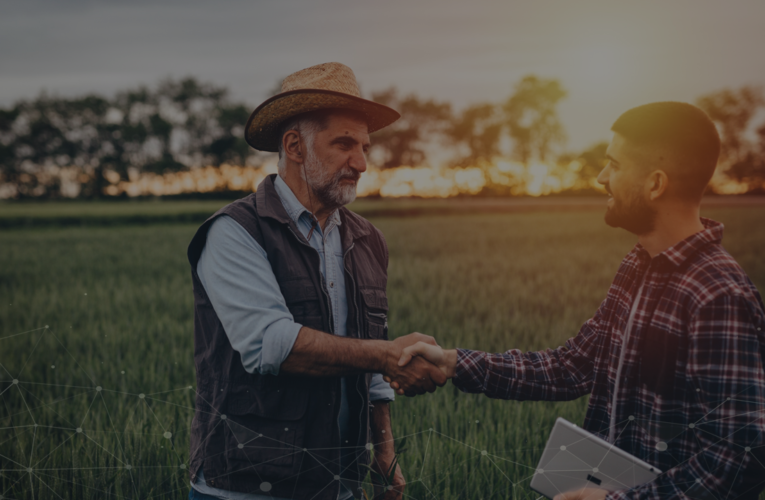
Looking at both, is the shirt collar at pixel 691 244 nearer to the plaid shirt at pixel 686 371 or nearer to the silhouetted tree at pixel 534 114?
the plaid shirt at pixel 686 371

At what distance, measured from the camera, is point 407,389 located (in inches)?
93.0

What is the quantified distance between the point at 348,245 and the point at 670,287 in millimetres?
1222

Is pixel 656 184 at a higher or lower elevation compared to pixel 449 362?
higher

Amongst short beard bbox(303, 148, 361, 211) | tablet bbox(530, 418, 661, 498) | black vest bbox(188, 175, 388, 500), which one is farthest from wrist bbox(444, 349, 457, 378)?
short beard bbox(303, 148, 361, 211)

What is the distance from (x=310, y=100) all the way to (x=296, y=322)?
0.90 m

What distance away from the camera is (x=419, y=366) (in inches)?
93.0

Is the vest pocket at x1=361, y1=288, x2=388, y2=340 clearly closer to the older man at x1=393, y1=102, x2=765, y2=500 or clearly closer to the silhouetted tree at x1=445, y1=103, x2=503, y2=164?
the older man at x1=393, y1=102, x2=765, y2=500

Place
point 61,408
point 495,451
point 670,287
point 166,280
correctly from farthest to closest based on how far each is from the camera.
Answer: point 166,280
point 61,408
point 495,451
point 670,287

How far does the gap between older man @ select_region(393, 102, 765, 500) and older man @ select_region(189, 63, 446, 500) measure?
864 millimetres

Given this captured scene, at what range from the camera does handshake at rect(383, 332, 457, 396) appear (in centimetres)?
231

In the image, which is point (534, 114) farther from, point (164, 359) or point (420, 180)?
point (164, 359)

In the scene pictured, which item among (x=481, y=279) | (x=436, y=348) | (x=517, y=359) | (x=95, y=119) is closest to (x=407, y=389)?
(x=436, y=348)

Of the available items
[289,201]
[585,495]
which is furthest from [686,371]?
[289,201]

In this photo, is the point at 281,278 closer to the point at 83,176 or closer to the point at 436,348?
the point at 436,348
